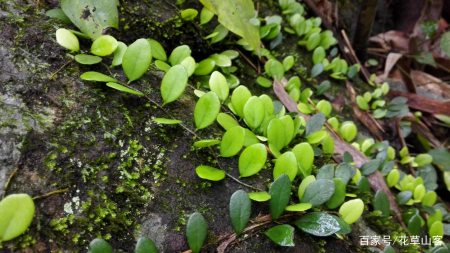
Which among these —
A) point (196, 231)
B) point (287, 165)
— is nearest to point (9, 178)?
point (196, 231)

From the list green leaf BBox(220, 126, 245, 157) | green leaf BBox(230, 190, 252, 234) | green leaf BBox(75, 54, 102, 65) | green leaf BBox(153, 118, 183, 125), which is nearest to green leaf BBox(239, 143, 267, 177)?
green leaf BBox(220, 126, 245, 157)

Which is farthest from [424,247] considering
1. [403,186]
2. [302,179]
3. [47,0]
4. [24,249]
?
[47,0]

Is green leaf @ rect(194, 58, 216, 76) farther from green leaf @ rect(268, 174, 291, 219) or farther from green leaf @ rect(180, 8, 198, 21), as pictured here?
green leaf @ rect(268, 174, 291, 219)

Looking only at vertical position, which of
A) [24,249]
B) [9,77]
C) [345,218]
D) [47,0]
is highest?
[47,0]

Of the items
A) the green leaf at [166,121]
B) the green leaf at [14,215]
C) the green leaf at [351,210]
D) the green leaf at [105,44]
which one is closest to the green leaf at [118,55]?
the green leaf at [105,44]

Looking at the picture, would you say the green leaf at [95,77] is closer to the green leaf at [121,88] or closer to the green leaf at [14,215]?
the green leaf at [121,88]

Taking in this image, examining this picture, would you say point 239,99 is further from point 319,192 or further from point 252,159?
point 319,192

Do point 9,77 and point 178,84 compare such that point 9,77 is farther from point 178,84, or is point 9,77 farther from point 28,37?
point 178,84
